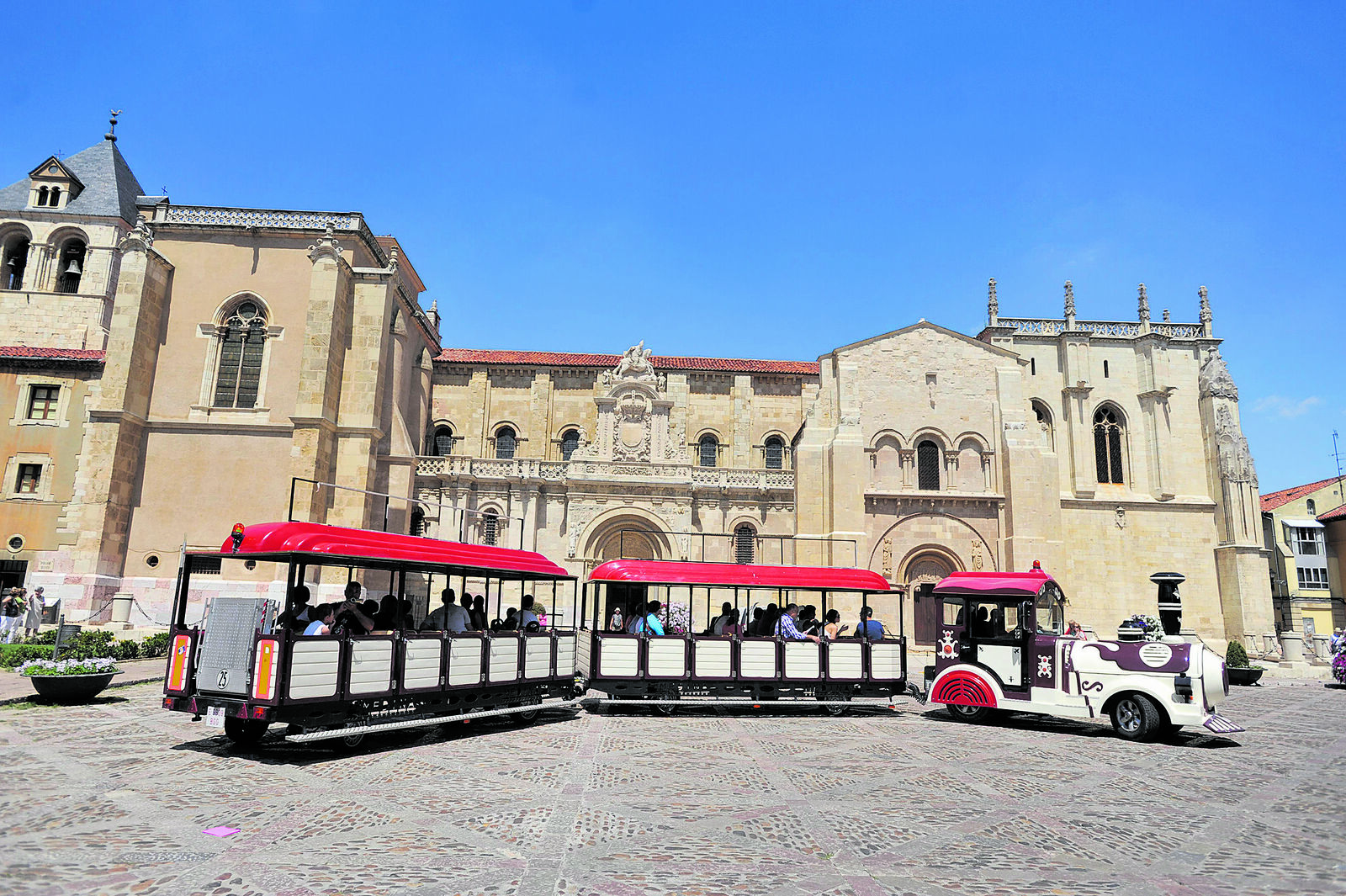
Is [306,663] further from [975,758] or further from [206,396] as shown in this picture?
[206,396]

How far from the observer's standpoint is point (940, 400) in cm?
3028

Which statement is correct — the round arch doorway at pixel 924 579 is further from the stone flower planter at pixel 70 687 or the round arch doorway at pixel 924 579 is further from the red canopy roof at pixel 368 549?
the stone flower planter at pixel 70 687

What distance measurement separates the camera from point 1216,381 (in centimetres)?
3438

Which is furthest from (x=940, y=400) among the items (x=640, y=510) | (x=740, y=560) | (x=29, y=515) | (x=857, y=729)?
(x=29, y=515)

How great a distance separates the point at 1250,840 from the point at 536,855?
5.90 meters

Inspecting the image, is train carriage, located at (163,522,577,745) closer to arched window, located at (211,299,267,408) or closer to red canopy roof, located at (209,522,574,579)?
red canopy roof, located at (209,522,574,579)

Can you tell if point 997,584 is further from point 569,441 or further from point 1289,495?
point 1289,495

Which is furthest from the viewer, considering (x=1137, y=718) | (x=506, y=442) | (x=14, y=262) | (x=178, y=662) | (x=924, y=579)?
(x=506, y=442)

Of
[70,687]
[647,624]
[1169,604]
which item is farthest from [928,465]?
[70,687]

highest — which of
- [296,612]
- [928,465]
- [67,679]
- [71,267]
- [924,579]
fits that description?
[71,267]

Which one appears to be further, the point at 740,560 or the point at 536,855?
the point at 740,560

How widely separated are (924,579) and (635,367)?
14128 millimetres

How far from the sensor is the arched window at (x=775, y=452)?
1404 inches

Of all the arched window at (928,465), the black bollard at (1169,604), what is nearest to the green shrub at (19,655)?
the black bollard at (1169,604)
